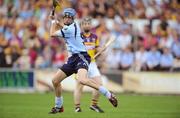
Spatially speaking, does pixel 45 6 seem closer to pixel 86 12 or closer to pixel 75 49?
pixel 86 12

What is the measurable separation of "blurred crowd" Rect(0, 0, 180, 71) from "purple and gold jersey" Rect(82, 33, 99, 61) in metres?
6.77

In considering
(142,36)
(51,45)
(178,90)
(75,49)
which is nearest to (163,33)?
(142,36)

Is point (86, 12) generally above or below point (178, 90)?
above

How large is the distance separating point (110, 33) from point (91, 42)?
27.9 feet

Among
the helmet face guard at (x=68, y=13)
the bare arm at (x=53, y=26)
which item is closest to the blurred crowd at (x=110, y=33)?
the bare arm at (x=53, y=26)

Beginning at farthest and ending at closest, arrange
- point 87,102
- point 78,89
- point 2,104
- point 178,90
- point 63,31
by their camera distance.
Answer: point 178,90, point 87,102, point 2,104, point 78,89, point 63,31

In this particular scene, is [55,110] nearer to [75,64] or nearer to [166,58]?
[75,64]

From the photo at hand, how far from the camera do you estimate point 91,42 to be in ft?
54.9

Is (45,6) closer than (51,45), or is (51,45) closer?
(51,45)

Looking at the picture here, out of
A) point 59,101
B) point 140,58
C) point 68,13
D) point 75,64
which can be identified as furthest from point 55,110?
point 140,58

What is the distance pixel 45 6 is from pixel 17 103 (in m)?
8.69

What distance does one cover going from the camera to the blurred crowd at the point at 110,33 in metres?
24.6

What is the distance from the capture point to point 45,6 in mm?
26922

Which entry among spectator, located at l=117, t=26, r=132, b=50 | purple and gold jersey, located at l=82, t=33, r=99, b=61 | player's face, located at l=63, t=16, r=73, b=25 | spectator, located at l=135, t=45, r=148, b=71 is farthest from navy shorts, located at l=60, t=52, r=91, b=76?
spectator, located at l=117, t=26, r=132, b=50
